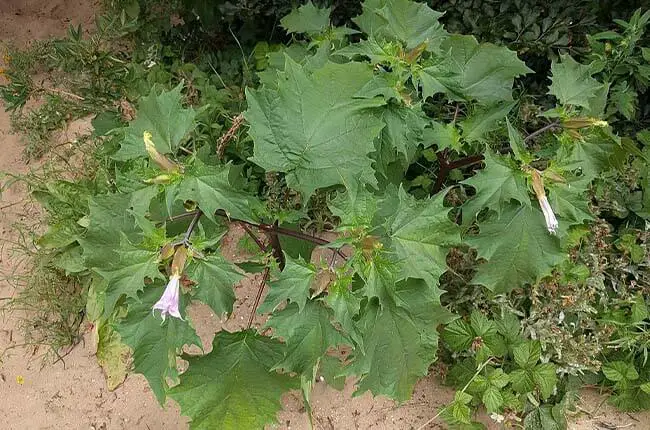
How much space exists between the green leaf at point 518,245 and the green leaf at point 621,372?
0.66m

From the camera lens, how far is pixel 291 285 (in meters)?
1.69

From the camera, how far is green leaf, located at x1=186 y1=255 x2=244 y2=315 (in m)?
1.67

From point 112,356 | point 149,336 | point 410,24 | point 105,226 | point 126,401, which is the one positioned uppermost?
point 410,24

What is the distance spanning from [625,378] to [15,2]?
381cm

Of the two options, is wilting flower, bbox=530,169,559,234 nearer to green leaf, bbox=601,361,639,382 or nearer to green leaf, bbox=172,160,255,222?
green leaf, bbox=172,160,255,222

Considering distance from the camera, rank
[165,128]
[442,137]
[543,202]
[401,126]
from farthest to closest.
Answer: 1. [442,137]
2. [401,126]
3. [165,128]
4. [543,202]

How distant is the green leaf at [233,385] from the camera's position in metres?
1.94

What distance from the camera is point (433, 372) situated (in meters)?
2.60

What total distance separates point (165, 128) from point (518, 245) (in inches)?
45.3

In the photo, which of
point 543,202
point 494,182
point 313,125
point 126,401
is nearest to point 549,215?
point 543,202

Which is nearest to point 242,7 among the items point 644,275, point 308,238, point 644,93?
point 308,238

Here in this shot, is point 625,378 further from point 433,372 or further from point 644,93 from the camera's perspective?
point 644,93

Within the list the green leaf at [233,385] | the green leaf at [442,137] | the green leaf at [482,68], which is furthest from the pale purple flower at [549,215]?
the green leaf at [233,385]

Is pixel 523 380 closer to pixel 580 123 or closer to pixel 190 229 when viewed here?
pixel 580 123
